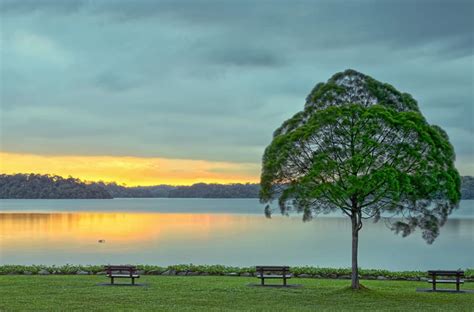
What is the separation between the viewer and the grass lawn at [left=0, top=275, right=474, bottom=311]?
18.0 meters

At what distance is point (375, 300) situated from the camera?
19.6 meters

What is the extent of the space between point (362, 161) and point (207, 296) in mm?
6752

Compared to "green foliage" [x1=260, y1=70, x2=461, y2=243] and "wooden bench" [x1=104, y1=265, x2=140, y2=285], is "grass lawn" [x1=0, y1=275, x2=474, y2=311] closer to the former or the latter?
"wooden bench" [x1=104, y1=265, x2=140, y2=285]

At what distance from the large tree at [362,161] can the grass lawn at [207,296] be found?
2064mm

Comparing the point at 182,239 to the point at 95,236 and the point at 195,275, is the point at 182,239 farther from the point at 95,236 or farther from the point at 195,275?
the point at 195,275

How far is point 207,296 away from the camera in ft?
65.7

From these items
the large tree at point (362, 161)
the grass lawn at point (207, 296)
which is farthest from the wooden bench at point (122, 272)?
the large tree at point (362, 161)

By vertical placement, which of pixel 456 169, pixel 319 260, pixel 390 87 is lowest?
pixel 319 260

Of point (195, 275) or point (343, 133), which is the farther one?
point (195, 275)

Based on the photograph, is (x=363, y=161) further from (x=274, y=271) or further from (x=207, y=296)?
(x=207, y=296)

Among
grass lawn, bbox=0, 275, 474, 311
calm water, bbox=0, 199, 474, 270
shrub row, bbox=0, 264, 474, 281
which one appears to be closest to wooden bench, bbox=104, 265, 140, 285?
grass lawn, bbox=0, 275, 474, 311

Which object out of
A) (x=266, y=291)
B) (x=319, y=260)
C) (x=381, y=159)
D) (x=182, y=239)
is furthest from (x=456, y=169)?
(x=182, y=239)

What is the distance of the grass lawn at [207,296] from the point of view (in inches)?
707

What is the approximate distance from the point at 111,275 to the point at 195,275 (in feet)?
16.5
